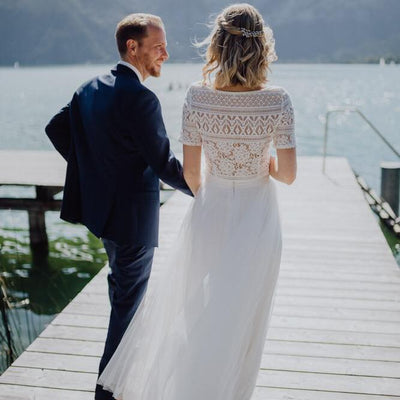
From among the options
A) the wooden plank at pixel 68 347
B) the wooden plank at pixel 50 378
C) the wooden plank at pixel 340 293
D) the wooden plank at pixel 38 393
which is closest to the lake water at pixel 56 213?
the wooden plank at pixel 68 347

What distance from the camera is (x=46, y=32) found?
439 ft

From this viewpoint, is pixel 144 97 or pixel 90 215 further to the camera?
pixel 90 215

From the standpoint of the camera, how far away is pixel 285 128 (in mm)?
2037

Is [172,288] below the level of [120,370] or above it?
above

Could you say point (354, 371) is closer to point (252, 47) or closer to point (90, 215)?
point (90, 215)

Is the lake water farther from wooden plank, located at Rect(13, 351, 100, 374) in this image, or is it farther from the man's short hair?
wooden plank, located at Rect(13, 351, 100, 374)

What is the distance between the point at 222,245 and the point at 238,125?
519 mm

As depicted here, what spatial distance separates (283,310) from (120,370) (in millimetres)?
1526

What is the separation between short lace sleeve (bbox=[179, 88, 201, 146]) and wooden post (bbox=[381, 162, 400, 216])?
21.7 ft

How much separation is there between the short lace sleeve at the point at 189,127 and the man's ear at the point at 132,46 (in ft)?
0.93

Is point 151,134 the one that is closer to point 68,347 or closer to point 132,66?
point 132,66

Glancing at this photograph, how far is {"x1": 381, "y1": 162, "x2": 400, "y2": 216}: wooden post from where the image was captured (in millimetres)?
8141

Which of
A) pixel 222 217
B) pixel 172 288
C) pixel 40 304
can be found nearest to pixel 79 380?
pixel 172 288

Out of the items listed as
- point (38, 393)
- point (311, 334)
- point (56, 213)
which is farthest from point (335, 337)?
point (56, 213)
